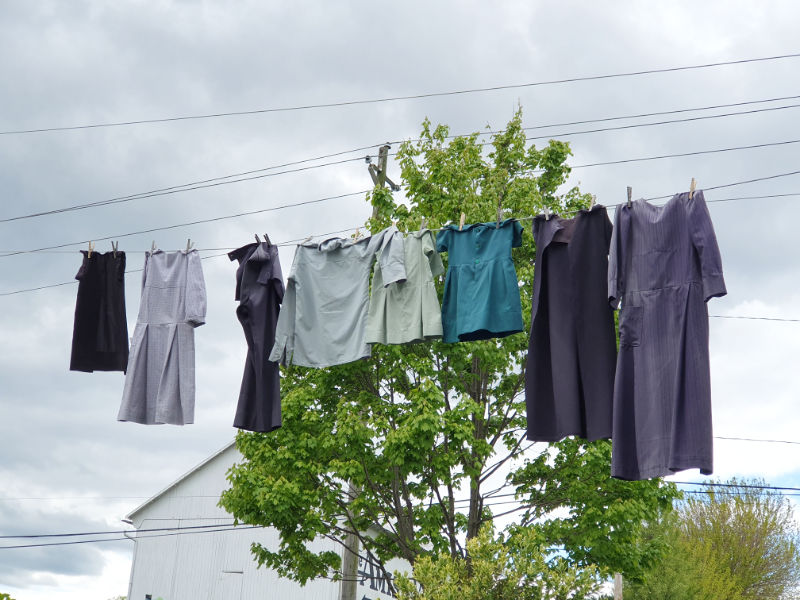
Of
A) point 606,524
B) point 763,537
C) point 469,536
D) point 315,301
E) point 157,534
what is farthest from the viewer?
point 763,537

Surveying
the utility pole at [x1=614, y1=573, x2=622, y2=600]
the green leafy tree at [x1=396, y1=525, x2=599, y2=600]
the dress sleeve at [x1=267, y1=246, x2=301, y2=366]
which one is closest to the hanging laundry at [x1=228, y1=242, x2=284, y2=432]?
the dress sleeve at [x1=267, y1=246, x2=301, y2=366]

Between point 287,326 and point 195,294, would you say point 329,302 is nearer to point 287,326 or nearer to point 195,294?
point 287,326

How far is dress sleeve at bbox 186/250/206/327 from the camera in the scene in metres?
8.72

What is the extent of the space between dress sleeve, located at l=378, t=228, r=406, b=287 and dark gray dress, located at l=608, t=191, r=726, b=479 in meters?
2.04

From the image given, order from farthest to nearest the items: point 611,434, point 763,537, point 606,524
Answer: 1. point 763,537
2. point 606,524
3. point 611,434

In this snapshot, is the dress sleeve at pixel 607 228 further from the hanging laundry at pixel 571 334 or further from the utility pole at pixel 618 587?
the utility pole at pixel 618 587

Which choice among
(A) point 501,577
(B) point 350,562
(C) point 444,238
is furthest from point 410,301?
(B) point 350,562

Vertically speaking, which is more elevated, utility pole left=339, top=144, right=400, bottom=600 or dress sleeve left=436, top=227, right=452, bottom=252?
dress sleeve left=436, top=227, right=452, bottom=252

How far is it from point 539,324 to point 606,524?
4.57 m

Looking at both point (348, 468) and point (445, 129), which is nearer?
point (348, 468)

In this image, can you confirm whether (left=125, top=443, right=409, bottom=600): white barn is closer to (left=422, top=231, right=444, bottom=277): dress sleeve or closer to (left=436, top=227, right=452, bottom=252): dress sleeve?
(left=422, top=231, right=444, bottom=277): dress sleeve

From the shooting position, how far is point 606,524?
10727 millimetres

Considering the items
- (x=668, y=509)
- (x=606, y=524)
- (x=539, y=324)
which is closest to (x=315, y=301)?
(x=539, y=324)

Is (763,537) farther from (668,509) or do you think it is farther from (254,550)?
(254,550)
